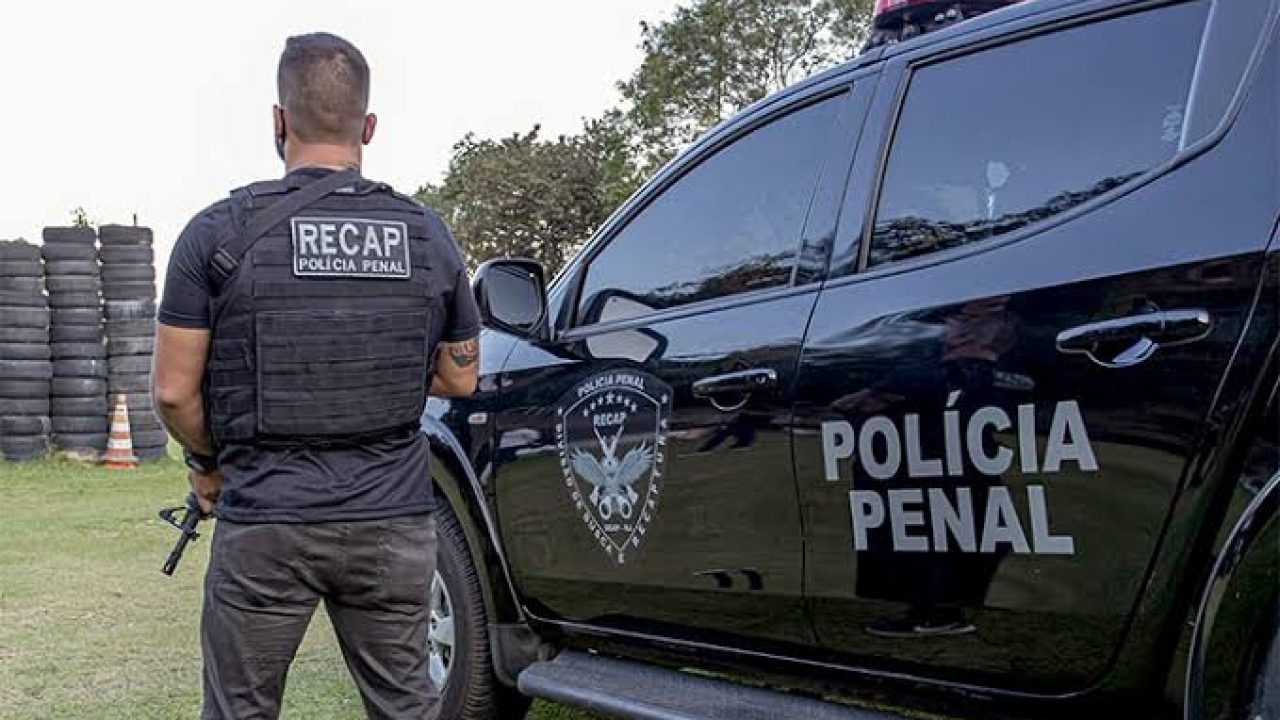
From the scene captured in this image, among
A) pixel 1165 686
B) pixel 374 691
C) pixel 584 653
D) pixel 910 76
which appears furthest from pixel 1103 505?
pixel 584 653

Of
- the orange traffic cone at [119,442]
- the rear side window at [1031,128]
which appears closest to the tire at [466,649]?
the rear side window at [1031,128]

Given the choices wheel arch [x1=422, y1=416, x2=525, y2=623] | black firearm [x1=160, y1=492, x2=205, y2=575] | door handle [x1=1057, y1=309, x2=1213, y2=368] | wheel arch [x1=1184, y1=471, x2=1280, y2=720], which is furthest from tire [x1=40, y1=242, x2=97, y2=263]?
wheel arch [x1=1184, y1=471, x2=1280, y2=720]

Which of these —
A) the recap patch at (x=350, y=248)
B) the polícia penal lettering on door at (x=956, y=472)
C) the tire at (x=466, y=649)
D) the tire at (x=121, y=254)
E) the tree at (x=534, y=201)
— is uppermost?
the tree at (x=534, y=201)

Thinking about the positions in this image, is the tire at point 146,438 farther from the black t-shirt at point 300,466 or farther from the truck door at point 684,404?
the black t-shirt at point 300,466

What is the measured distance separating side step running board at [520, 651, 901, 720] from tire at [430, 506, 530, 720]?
0.23 metres

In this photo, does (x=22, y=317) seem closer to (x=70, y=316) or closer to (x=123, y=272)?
(x=70, y=316)

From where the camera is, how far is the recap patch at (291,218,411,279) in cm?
238

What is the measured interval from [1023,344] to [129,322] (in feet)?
35.6

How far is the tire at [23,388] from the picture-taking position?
11227 millimetres

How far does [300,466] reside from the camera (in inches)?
96.0

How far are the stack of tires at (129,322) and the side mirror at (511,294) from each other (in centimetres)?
916

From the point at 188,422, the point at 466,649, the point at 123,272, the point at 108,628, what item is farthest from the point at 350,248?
the point at 123,272

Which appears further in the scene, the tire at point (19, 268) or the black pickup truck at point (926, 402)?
the tire at point (19, 268)

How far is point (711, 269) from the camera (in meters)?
3.16
